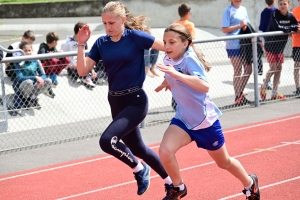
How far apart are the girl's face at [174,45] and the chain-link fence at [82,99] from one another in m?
4.05

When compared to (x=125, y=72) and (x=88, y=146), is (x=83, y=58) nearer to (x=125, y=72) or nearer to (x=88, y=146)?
(x=125, y=72)

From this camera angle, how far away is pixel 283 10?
12695 millimetres

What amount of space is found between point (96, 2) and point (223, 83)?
1108 centimetres

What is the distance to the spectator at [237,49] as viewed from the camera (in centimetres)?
1213

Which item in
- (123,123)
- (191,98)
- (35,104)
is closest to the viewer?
(191,98)

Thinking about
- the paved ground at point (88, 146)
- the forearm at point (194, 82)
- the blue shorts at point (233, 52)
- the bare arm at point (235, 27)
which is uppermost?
the forearm at point (194, 82)

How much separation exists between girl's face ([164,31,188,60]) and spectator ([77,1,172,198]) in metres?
0.77

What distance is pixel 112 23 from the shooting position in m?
6.35

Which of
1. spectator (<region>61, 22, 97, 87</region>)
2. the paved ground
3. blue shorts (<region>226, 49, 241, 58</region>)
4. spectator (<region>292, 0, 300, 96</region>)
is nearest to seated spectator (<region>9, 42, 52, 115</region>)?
spectator (<region>61, 22, 97, 87</region>)

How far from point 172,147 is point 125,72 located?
1124 millimetres

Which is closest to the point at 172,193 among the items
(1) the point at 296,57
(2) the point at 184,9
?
(2) the point at 184,9

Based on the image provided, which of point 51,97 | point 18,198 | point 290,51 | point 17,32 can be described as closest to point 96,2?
point 17,32

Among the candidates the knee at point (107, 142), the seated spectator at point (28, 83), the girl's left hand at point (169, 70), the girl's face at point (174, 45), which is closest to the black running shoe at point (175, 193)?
the knee at point (107, 142)

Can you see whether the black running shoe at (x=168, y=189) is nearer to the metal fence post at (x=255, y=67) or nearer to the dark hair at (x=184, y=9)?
the metal fence post at (x=255, y=67)
